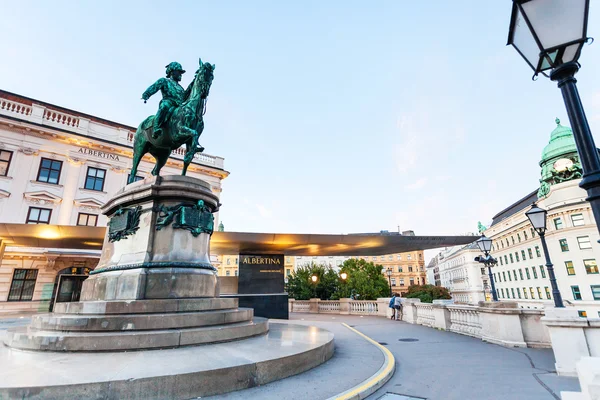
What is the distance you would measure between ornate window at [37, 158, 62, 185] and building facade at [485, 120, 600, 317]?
61.1m

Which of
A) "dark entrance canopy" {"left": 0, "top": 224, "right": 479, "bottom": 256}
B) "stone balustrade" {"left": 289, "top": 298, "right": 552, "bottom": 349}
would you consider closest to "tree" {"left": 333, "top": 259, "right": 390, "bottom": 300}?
"dark entrance canopy" {"left": 0, "top": 224, "right": 479, "bottom": 256}

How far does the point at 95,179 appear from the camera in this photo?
25078mm

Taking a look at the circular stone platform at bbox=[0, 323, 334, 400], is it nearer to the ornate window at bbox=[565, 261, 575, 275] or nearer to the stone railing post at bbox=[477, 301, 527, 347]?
the stone railing post at bbox=[477, 301, 527, 347]

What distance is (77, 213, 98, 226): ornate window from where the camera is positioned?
23641 mm

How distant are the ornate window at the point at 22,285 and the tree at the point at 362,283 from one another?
86.5ft

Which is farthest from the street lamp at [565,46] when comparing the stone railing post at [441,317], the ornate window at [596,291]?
the ornate window at [596,291]

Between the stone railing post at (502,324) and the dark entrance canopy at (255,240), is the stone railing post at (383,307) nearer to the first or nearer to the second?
the dark entrance canopy at (255,240)

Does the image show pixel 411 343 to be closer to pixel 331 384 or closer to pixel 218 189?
pixel 331 384

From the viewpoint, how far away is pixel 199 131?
29.2ft

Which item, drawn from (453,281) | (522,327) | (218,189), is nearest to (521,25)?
(522,327)

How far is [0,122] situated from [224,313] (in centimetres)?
2698

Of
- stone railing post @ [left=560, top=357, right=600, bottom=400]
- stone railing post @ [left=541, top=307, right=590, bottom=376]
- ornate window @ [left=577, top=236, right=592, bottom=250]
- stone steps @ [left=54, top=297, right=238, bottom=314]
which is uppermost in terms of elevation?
ornate window @ [left=577, top=236, right=592, bottom=250]

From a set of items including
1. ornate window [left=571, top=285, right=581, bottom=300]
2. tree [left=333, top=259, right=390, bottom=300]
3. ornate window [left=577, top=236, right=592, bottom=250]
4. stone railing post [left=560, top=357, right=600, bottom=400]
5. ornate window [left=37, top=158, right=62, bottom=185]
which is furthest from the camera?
ornate window [left=571, top=285, right=581, bottom=300]

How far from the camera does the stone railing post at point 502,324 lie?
9.15 m
